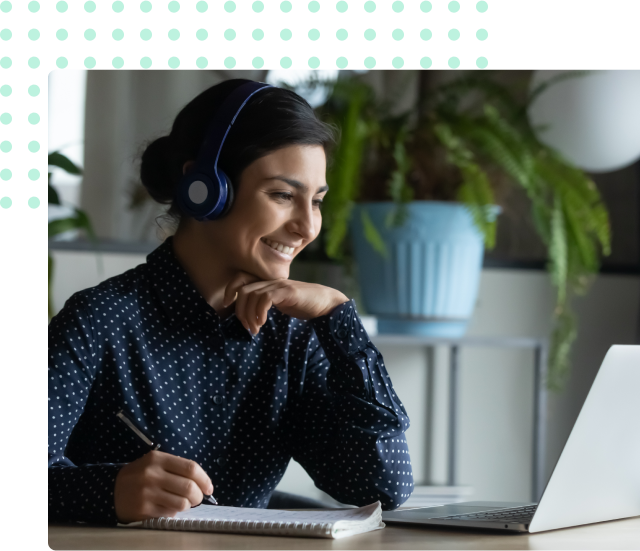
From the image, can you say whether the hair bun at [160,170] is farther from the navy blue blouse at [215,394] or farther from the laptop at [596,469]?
the laptop at [596,469]

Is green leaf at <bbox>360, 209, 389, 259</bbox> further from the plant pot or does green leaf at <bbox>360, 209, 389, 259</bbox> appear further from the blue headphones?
the blue headphones

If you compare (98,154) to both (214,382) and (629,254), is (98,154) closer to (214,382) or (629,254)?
(214,382)

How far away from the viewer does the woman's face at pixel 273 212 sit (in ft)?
3.41

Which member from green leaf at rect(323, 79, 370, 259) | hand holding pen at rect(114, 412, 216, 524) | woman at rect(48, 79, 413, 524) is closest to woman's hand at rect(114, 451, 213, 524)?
hand holding pen at rect(114, 412, 216, 524)

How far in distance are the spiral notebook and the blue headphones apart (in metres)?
Answer: 0.37

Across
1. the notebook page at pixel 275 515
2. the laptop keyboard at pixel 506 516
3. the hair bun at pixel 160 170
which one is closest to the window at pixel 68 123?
the hair bun at pixel 160 170

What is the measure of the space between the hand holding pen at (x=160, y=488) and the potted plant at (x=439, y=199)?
1.19 m

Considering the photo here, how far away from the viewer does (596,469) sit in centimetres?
76

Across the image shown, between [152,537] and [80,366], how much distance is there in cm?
32

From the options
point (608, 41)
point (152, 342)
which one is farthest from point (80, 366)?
point (608, 41)

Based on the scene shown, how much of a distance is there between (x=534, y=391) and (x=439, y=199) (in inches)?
25.6

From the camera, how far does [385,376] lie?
1.07 meters

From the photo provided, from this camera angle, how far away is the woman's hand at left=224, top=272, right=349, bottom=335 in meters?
0.99

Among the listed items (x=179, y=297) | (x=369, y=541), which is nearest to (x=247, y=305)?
(x=179, y=297)
